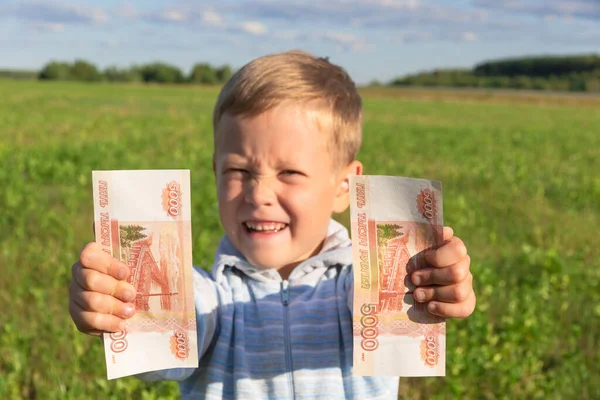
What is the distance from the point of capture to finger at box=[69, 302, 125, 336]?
175cm

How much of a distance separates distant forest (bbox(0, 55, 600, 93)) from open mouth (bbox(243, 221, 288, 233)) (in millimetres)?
93363

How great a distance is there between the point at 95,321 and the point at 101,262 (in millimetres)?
158

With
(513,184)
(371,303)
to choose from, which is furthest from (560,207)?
(371,303)

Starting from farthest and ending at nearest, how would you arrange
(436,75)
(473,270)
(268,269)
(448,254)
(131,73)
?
(436,75) → (131,73) → (473,270) → (268,269) → (448,254)

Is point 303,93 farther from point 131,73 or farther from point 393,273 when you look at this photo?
point 131,73

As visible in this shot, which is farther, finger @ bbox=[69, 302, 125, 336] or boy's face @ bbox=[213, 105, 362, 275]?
boy's face @ bbox=[213, 105, 362, 275]

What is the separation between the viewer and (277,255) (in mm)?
2100

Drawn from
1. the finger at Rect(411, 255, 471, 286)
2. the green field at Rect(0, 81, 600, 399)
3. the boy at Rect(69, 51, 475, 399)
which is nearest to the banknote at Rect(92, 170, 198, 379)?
the boy at Rect(69, 51, 475, 399)

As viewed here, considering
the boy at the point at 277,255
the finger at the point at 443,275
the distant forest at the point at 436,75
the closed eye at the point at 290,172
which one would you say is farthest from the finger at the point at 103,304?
the distant forest at the point at 436,75

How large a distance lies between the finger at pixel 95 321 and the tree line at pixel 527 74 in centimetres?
10384

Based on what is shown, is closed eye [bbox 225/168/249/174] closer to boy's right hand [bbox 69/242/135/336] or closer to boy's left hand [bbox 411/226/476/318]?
boy's right hand [bbox 69/242/135/336]

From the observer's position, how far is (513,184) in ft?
29.8

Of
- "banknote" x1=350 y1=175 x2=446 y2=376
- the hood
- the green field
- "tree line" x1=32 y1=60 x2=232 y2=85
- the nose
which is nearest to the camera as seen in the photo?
"banknote" x1=350 y1=175 x2=446 y2=376

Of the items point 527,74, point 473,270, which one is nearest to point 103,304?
point 473,270
